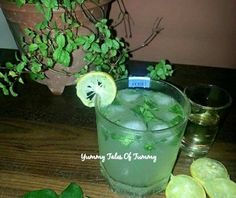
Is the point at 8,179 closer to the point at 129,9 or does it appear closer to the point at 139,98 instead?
the point at 139,98

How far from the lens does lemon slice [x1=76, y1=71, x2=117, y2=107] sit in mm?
764

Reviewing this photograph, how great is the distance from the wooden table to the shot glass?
26 millimetres

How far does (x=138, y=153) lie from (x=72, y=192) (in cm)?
16

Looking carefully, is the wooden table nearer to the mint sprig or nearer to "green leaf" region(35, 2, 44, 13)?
the mint sprig

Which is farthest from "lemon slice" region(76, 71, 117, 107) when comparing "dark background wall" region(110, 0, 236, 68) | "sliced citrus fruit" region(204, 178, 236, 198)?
"dark background wall" region(110, 0, 236, 68)

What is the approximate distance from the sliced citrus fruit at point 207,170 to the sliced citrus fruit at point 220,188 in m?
0.02

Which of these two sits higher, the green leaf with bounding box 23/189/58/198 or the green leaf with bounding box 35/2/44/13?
the green leaf with bounding box 35/2/44/13

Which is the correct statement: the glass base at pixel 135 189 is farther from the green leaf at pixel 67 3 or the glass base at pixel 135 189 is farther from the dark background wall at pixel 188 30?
the dark background wall at pixel 188 30

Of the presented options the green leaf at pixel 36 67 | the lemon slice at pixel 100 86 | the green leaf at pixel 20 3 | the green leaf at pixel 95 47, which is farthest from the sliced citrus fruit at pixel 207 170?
the green leaf at pixel 20 3

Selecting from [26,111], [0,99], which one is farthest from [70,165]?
[0,99]

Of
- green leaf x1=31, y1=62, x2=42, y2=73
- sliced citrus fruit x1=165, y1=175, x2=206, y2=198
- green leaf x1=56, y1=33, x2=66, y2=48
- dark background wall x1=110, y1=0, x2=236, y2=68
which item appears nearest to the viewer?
sliced citrus fruit x1=165, y1=175, x2=206, y2=198

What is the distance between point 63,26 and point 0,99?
317 millimetres

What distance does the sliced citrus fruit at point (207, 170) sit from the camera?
2.46 feet

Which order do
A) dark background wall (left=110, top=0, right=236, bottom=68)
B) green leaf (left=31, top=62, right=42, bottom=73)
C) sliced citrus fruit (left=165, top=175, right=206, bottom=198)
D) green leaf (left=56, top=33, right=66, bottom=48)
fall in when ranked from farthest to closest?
dark background wall (left=110, top=0, right=236, bottom=68) → green leaf (left=31, top=62, right=42, bottom=73) → green leaf (left=56, top=33, right=66, bottom=48) → sliced citrus fruit (left=165, top=175, right=206, bottom=198)
